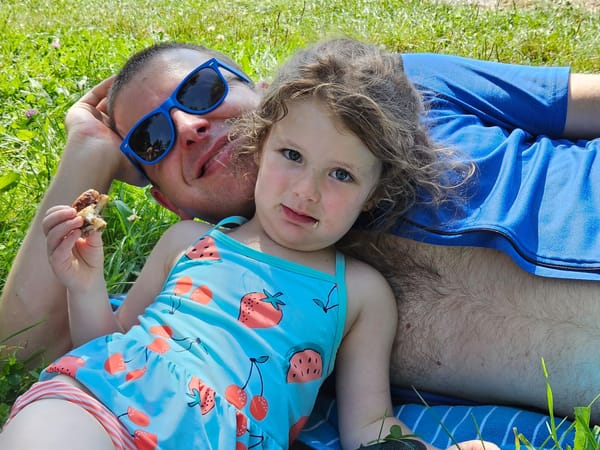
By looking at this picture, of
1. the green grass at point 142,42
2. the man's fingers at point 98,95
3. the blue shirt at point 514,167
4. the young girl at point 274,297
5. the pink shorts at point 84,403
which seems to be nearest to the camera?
the pink shorts at point 84,403

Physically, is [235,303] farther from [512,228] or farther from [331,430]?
[512,228]

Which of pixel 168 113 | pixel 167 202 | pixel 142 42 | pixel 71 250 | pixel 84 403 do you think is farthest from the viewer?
pixel 142 42

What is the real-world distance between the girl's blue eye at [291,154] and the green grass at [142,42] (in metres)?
0.68

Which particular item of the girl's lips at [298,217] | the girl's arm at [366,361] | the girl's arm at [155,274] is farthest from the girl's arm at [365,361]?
the girl's arm at [155,274]

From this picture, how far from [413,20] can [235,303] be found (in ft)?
14.5

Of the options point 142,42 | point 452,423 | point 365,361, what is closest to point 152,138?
point 365,361

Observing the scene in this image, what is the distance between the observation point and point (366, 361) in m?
2.19

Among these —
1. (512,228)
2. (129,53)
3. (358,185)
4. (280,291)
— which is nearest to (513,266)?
(512,228)

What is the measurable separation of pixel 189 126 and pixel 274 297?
739 millimetres

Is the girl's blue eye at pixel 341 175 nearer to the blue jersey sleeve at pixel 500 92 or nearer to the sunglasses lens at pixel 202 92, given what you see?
the blue jersey sleeve at pixel 500 92

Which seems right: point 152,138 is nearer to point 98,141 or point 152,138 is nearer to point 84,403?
point 98,141

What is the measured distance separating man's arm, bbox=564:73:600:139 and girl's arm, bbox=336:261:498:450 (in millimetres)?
919

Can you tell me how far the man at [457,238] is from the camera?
2.19 meters

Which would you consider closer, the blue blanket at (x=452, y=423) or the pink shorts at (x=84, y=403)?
the pink shorts at (x=84, y=403)
